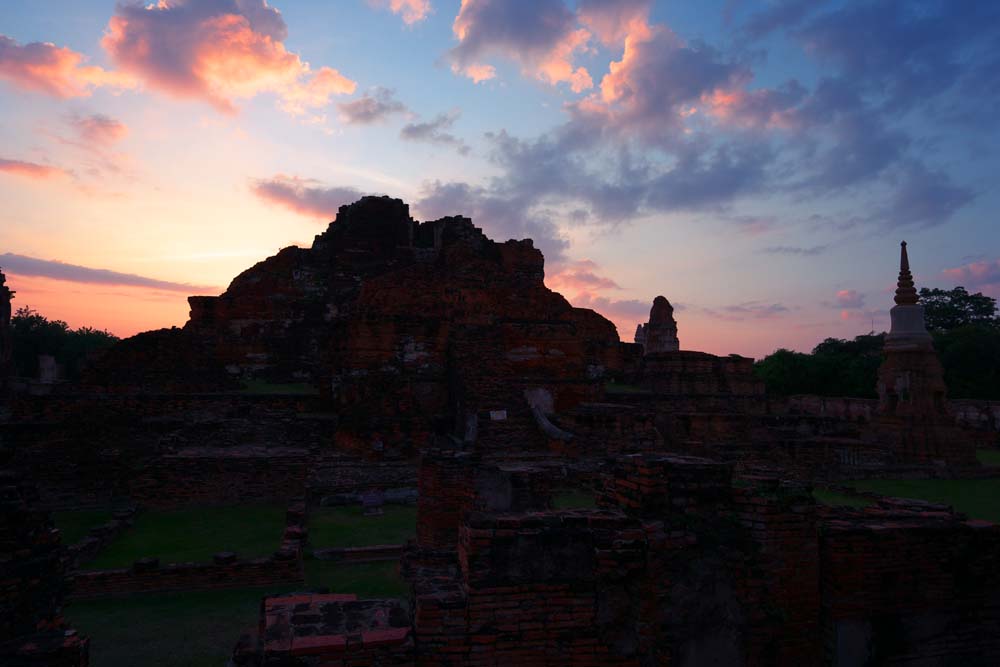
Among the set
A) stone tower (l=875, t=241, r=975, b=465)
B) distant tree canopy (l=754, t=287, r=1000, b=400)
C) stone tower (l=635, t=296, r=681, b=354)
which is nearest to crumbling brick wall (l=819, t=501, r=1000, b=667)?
stone tower (l=875, t=241, r=975, b=465)

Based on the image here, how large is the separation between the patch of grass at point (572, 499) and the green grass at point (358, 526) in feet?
6.85

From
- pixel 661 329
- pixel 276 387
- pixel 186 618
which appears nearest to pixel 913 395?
pixel 186 618

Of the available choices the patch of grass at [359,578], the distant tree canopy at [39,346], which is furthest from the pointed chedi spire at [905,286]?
the distant tree canopy at [39,346]

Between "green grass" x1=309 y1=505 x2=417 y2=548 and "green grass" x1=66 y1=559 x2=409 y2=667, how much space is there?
3.14 ft

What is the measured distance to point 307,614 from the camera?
3.84 meters

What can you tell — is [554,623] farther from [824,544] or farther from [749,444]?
[749,444]

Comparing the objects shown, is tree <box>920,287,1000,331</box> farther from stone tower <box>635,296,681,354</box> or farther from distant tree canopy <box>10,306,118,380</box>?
distant tree canopy <box>10,306,118,380</box>

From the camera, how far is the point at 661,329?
35.9 meters

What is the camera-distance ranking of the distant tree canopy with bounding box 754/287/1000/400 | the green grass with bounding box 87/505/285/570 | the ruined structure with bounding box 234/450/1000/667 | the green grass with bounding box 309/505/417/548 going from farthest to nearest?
the distant tree canopy with bounding box 754/287/1000/400 → the green grass with bounding box 309/505/417/548 → the green grass with bounding box 87/505/285/570 → the ruined structure with bounding box 234/450/1000/667

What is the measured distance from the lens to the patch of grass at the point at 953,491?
32.8ft

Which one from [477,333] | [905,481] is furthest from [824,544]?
[477,333]

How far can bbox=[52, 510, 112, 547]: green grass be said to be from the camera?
909 cm

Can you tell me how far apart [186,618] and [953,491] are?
12.5 m

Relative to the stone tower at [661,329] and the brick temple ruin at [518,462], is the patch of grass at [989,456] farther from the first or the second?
the stone tower at [661,329]
